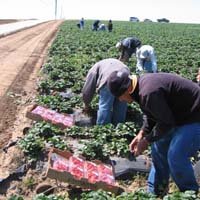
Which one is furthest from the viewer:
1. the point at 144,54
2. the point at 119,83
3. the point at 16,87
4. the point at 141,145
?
the point at 16,87

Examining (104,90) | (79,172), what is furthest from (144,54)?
(79,172)

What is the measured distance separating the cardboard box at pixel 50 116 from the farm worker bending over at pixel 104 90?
23.0 inches

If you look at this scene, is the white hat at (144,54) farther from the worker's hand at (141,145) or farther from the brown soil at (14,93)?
the worker's hand at (141,145)

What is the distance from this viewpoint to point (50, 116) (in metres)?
8.09

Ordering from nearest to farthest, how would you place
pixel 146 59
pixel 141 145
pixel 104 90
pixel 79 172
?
pixel 141 145
pixel 79 172
pixel 104 90
pixel 146 59

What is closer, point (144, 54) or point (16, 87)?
point (144, 54)

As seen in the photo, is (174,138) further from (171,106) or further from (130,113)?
(130,113)

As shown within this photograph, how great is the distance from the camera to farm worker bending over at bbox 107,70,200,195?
176 inches

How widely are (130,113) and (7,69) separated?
7.62 m

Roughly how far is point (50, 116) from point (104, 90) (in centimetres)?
121

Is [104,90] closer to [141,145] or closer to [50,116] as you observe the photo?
[50,116]

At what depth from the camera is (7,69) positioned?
15.5 m

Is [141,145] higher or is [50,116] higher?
[141,145]

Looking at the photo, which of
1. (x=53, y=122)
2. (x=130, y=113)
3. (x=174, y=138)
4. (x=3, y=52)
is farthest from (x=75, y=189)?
(x=3, y=52)
